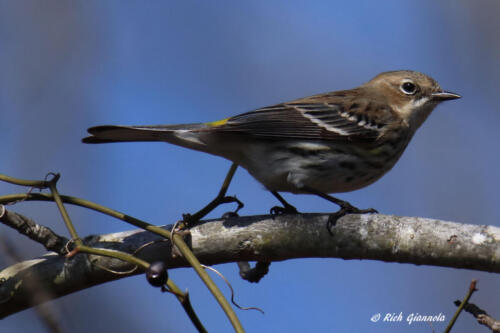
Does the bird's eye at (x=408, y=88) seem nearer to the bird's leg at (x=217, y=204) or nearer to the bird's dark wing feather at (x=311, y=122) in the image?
the bird's dark wing feather at (x=311, y=122)

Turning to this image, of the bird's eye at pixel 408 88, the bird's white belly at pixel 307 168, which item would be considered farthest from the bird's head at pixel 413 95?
the bird's white belly at pixel 307 168

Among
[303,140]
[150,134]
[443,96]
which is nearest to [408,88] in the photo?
[443,96]

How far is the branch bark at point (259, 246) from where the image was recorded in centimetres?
304

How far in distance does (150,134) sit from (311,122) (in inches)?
59.2

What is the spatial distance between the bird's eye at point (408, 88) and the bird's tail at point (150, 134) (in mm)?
2515

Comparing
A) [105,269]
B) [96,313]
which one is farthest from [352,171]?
[96,313]

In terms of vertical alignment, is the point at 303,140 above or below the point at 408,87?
below

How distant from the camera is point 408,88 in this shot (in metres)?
6.19

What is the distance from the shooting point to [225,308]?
2.28 m

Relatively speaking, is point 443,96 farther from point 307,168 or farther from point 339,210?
point 339,210

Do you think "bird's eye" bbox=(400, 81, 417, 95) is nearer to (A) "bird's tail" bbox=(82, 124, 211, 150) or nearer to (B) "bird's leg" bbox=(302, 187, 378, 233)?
(B) "bird's leg" bbox=(302, 187, 378, 233)

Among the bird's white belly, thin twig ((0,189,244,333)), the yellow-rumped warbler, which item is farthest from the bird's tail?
thin twig ((0,189,244,333))

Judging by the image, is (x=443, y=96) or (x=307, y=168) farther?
(x=443, y=96)

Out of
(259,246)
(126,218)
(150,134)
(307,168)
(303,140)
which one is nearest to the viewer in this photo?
(126,218)
